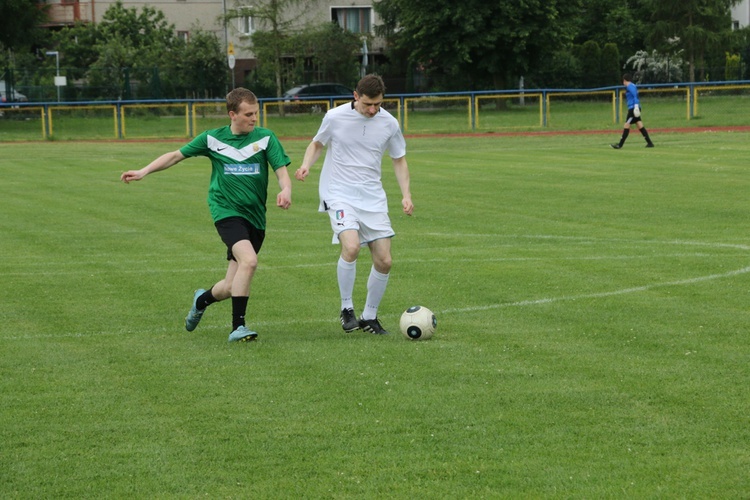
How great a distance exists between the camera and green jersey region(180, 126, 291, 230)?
856cm

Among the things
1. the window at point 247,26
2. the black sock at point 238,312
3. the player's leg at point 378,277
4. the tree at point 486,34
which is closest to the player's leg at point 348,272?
the player's leg at point 378,277

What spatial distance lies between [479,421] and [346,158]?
10.9 ft

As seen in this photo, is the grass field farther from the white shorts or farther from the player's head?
the player's head

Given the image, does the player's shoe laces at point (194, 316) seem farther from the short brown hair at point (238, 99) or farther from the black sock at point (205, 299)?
the short brown hair at point (238, 99)

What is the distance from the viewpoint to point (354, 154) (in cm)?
891

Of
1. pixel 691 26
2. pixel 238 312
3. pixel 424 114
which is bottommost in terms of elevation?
pixel 238 312

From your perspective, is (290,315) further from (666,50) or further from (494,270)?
(666,50)

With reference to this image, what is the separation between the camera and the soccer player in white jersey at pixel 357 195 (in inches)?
346

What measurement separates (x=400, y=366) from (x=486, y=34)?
51582 mm

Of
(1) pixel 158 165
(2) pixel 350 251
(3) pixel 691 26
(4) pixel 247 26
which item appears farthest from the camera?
(4) pixel 247 26

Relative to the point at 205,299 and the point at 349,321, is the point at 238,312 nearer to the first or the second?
the point at 205,299

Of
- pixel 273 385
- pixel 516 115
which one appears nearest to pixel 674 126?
pixel 516 115

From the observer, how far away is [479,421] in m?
6.14

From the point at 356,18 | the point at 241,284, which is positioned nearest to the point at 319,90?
the point at 356,18
